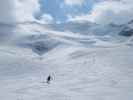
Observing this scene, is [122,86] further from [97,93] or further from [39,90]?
[39,90]

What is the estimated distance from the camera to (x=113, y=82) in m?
43.6

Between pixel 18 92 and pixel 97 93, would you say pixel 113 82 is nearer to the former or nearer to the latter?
pixel 97 93

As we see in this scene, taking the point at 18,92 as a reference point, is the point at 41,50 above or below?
above

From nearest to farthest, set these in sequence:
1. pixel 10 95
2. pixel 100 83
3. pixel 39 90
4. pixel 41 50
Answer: pixel 10 95
pixel 39 90
pixel 100 83
pixel 41 50

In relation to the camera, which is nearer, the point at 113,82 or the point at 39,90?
the point at 39,90

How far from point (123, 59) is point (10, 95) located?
47394 mm

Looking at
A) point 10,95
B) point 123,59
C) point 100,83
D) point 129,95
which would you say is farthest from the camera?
point 123,59

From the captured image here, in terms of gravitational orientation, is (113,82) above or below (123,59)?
below

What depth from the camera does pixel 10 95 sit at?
34406 millimetres

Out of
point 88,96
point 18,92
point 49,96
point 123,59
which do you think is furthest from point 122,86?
point 123,59

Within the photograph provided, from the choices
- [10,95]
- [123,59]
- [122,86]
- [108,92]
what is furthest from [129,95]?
[123,59]

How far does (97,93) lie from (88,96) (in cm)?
216

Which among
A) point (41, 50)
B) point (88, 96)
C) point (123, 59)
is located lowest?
point (88, 96)

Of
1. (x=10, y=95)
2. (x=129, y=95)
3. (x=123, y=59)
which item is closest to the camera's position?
(x=129, y=95)
